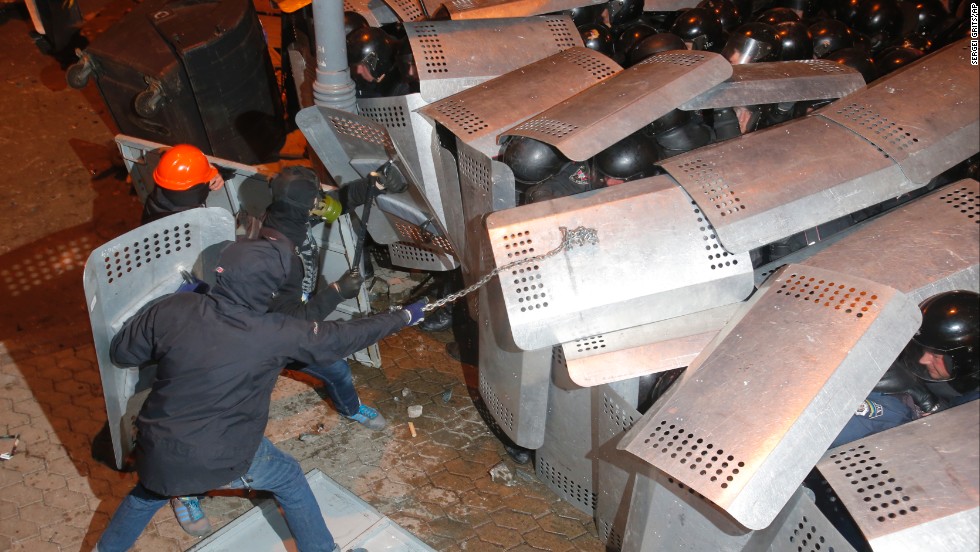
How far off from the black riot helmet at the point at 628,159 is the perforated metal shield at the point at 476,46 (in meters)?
1.18

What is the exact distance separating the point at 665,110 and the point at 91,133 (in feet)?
20.5

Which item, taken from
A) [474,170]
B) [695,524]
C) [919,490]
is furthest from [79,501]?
[919,490]

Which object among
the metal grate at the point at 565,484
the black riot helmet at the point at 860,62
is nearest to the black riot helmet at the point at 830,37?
the black riot helmet at the point at 860,62

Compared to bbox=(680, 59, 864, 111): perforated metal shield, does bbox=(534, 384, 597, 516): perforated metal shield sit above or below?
below

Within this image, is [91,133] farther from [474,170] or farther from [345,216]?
[474,170]

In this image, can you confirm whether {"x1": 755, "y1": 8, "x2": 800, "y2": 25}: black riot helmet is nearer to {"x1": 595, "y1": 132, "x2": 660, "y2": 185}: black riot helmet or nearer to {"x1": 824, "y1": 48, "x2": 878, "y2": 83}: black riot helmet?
{"x1": 824, "y1": 48, "x2": 878, "y2": 83}: black riot helmet

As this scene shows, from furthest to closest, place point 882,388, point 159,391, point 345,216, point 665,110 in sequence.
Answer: point 345,216 → point 665,110 → point 882,388 → point 159,391

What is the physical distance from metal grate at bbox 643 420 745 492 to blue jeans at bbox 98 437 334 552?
1832 mm

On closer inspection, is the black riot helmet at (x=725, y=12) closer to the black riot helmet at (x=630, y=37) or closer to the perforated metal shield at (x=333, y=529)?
the black riot helmet at (x=630, y=37)

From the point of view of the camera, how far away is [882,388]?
14.1 feet

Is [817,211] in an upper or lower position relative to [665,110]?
lower

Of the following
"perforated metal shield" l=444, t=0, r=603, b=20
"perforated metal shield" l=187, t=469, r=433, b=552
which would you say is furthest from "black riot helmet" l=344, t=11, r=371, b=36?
"perforated metal shield" l=187, t=469, r=433, b=552

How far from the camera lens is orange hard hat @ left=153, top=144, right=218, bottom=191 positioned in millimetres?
5105

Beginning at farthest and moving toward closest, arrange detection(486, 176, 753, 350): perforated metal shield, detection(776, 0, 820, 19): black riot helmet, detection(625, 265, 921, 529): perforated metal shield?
detection(776, 0, 820, 19): black riot helmet < detection(486, 176, 753, 350): perforated metal shield < detection(625, 265, 921, 529): perforated metal shield
